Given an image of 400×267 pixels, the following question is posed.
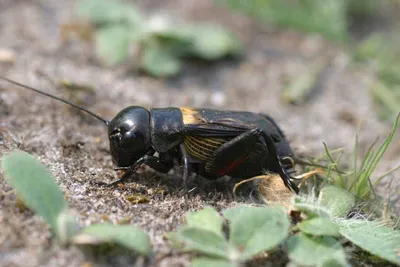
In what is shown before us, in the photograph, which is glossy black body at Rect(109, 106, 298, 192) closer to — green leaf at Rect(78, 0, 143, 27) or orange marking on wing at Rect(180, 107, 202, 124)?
orange marking on wing at Rect(180, 107, 202, 124)

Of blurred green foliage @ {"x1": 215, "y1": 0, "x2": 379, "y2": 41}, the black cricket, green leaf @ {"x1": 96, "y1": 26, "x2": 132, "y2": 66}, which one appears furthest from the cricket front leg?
blurred green foliage @ {"x1": 215, "y1": 0, "x2": 379, "y2": 41}

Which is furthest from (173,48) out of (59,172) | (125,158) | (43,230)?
(43,230)

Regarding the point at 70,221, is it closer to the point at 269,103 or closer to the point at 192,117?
the point at 192,117

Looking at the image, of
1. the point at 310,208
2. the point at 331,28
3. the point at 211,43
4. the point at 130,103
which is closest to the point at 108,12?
the point at 211,43

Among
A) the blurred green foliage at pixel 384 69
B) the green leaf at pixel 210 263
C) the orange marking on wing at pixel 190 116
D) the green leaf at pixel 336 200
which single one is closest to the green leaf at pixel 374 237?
the green leaf at pixel 336 200

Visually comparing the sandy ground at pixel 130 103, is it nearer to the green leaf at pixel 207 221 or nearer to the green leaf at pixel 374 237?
the green leaf at pixel 207 221
